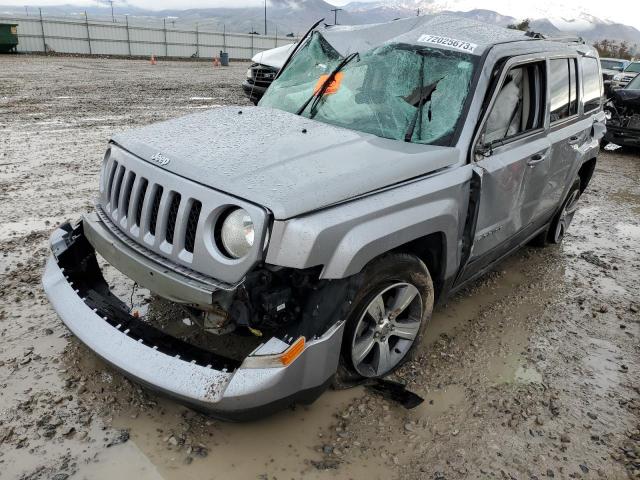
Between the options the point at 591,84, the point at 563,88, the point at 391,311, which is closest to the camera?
the point at 391,311

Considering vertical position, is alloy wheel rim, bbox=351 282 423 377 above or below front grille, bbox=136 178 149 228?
below

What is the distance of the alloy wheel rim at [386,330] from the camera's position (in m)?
2.70

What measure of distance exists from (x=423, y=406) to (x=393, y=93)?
1.90 m

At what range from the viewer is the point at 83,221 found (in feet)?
9.67

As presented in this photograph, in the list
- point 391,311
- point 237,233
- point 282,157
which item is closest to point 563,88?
point 391,311

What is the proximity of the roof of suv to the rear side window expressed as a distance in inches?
36.9

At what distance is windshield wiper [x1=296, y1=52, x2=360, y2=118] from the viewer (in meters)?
3.43

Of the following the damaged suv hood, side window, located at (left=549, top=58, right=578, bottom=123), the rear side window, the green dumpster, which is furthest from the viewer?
the green dumpster

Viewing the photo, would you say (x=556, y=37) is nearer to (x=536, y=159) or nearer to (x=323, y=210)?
(x=536, y=159)

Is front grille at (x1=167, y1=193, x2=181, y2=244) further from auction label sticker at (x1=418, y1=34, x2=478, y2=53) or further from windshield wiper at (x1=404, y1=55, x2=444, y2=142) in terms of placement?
auction label sticker at (x1=418, y1=34, x2=478, y2=53)

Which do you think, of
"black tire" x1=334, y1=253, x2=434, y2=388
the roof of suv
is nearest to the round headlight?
"black tire" x1=334, y1=253, x2=434, y2=388

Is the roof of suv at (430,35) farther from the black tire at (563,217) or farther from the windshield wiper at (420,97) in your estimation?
the black tire at (563,217)

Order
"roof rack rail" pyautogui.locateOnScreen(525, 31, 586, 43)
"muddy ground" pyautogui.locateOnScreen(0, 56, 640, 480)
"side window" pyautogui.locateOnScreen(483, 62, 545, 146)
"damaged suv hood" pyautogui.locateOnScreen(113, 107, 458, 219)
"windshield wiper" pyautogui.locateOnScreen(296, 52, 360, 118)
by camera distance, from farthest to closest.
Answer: "roof rack rail" pyautogui.locateOnScreen(525, 31, 586, 43) → "windshield wiper" pyautogui.locateOnScreen(296, 52, 360, 118) → "side window" pyautogui.locateOnScreen(483, 62, 545, 146) → "muddy ground" pyautogui.locateOnScreen(0, 56, 640, 480) → "damaged suv hood" pyautogui.locateOnScreen(113, 107, 458, 219)

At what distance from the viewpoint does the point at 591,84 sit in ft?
15.5
